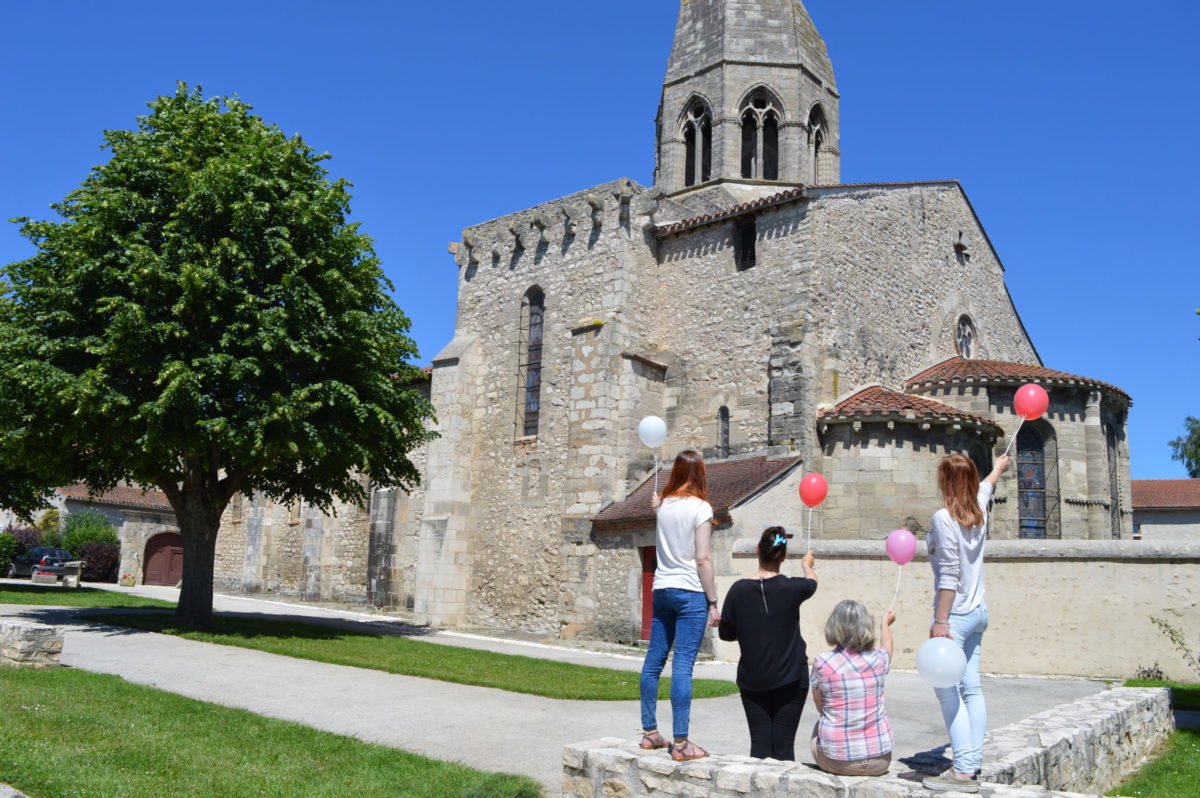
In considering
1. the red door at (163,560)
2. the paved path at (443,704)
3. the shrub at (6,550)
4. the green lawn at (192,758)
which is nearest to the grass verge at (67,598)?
the paved path at (443,704)

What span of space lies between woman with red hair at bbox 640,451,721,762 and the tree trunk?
13.3 metres

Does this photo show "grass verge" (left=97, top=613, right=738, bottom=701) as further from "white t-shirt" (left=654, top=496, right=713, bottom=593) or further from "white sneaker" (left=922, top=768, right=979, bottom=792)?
"white sneaker" (left=922, top=768, right=979, bottom=792)

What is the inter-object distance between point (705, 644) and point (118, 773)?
1214cm

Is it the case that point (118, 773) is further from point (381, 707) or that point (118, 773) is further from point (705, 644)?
point (705, 644)

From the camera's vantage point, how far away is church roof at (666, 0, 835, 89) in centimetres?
2727

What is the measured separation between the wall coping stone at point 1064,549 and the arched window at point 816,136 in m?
14.4

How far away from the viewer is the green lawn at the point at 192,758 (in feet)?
21.3

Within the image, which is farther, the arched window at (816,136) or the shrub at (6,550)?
the shrub at (6,550)

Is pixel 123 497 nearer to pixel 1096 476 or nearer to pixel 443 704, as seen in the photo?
pixel 443 704

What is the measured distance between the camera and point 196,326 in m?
16.2

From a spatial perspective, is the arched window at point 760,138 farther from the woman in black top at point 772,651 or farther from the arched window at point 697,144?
the woman in black top at point 772,651

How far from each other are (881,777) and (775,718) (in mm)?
962

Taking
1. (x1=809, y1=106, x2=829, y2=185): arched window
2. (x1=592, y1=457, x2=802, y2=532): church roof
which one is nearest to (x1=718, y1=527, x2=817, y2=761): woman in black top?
(x1=592, y1=457, x2=802, y2=532): church roof

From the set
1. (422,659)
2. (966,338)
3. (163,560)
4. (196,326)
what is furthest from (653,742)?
(163,560)
